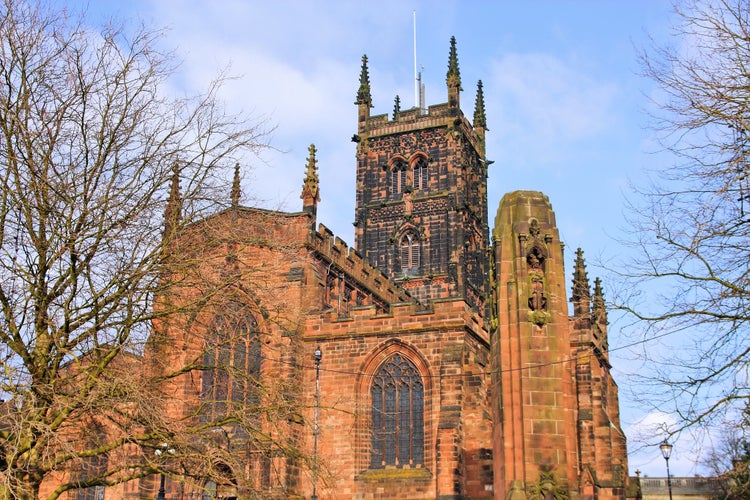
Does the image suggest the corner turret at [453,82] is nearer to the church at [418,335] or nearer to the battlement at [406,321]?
the church at [418,335]

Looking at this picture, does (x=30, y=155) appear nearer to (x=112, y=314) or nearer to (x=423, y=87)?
(x=112, y=314)

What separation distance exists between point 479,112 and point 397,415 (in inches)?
1438

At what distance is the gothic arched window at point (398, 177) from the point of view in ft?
185

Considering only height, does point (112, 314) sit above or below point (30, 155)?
below

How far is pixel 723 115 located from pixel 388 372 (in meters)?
20.2

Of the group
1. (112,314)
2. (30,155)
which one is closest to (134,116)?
(30,155)

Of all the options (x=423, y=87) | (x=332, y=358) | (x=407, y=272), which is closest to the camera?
(x=332, y=358)

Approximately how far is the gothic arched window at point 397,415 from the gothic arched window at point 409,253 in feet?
77.9

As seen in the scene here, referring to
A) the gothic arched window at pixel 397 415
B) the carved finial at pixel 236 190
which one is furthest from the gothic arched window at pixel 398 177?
the carved finial at pixel 236 190

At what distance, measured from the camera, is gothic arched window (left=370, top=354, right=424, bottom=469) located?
29.3 metres

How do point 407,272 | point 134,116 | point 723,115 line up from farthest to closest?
point 407,272 → point 134,116 → point 723,115

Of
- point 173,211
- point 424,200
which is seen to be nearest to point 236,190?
point 173,211

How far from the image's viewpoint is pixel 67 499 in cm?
3275

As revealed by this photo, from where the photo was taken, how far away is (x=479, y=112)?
205ft
